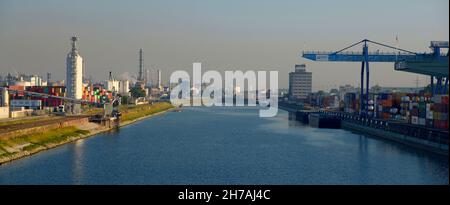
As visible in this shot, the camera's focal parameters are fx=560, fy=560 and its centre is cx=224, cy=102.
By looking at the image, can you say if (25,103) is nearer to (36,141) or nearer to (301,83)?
(36,141)

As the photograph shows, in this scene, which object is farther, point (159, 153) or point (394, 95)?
point (394, 95)

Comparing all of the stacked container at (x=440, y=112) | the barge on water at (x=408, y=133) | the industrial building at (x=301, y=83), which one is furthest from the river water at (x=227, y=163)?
the industrial building at (x=301, y=83)

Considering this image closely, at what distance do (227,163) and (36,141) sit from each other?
444 inches

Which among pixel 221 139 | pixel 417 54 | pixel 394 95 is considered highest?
pixel 417 54

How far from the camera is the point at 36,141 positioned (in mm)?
29031

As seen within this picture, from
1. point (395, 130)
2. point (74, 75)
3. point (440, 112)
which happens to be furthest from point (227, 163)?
point (74, 75)

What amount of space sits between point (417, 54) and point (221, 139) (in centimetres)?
1847

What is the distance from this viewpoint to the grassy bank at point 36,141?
24631 mm

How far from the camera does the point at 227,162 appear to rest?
2395cm

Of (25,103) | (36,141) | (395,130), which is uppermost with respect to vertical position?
(25,103)

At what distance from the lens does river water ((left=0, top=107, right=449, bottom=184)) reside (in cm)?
1959

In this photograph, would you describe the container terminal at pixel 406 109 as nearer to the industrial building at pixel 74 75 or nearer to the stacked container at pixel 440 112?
the stacked container at pixel 440 112
